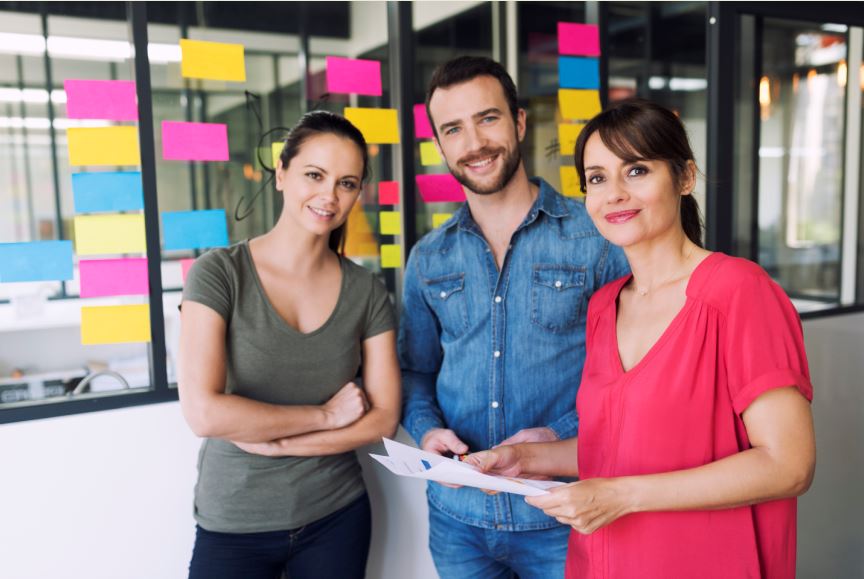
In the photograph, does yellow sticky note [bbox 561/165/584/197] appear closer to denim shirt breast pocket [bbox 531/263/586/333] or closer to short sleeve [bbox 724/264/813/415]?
denim shirt breast pocket [bbox 531/263/586/333]

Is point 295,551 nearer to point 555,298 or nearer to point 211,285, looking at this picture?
point 211,285

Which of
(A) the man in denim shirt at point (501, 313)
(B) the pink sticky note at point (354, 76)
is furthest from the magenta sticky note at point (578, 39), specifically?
(A) the man in denim shirt at point (501, 313)

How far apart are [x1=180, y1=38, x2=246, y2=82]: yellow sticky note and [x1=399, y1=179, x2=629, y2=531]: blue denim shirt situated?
840 millimetres

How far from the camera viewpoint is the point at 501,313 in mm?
1669

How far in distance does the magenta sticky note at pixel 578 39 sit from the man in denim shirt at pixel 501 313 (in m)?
0.85

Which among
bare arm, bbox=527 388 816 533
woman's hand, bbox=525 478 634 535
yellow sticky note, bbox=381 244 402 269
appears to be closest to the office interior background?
yellow sticky note, bbox=381 244 402 269

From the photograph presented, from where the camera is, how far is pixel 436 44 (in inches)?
239

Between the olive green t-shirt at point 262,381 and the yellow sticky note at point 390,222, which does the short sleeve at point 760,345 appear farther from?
the yellow sticky note at point 390,222

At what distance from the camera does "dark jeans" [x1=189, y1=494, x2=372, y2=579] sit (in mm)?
1560

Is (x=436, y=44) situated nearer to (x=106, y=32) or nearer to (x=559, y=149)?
(x=106, y=32)

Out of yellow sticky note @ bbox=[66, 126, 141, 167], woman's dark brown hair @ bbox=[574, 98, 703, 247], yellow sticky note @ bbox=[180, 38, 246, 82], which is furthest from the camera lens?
yellow sticky note @ bbox=[180, 38, 246, 82]

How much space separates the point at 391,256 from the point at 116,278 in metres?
0.84

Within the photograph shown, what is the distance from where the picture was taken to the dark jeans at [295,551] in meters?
1.56

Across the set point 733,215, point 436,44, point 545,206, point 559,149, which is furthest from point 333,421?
point 436,44
